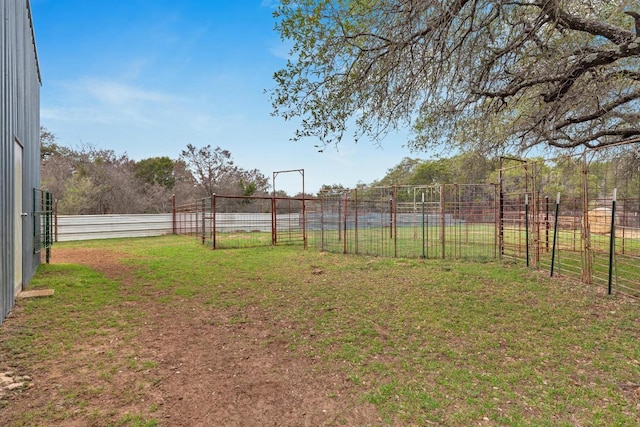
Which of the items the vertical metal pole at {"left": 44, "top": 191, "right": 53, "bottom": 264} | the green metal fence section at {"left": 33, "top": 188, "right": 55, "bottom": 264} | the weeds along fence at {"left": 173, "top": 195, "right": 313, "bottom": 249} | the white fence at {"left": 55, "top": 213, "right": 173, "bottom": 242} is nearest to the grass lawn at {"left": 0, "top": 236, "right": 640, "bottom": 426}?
the green metal fence section at {"left": 33, "top": 188, "right": 55, "bottom": 264}

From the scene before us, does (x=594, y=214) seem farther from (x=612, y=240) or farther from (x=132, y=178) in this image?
(x=132, y=178)

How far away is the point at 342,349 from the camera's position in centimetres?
300

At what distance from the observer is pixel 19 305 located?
4152mm

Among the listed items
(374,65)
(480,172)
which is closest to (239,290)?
(374,65)

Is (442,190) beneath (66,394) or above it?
above

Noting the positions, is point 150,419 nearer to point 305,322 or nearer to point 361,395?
point 361,395

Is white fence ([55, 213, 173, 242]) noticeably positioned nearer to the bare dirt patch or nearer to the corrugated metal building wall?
the corrugated metal building wall

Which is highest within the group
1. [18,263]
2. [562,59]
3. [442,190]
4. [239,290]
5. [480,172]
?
[562,59]

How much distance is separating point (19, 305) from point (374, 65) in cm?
529

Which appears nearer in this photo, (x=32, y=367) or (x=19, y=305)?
(x=32, y=367)

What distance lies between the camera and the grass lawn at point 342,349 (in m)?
2.06

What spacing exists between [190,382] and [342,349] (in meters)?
1.30

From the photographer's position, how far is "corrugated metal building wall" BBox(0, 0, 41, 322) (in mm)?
3773

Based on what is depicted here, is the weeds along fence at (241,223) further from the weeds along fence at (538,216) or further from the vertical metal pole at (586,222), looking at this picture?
the vertical metal pole at (586,222)
